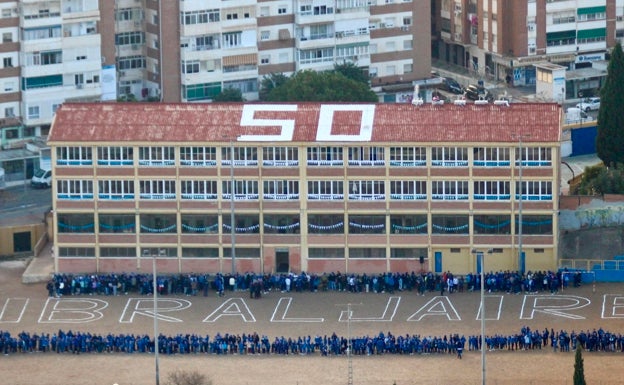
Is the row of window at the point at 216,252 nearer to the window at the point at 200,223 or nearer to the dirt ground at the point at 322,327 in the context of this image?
the window at the point at 200,223

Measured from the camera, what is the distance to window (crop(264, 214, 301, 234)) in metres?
149

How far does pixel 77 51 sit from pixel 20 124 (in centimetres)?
652

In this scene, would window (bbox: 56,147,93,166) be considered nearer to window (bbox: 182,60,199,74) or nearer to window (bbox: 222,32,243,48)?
window (bbox: 182,60,199,74)

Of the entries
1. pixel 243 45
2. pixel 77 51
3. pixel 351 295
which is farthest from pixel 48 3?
pixel 351 295

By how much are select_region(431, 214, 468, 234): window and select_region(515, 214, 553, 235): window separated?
304cm

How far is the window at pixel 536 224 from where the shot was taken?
148000mm

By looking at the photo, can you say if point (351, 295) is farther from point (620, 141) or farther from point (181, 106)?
point (620, 141)

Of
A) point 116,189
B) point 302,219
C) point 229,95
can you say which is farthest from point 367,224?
point 229,95

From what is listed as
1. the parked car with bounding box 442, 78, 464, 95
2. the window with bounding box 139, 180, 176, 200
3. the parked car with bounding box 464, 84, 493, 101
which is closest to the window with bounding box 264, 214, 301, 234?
the window with bounding box 139, 180, 176, 200

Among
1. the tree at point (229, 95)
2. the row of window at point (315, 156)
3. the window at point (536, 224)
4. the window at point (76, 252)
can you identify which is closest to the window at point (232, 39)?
the tree at point (229, 95)

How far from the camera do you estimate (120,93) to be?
182 m

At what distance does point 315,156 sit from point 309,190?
6.53 ft

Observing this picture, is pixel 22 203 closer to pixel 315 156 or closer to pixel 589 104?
pixel 315 156

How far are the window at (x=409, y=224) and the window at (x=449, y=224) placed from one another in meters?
0.57
